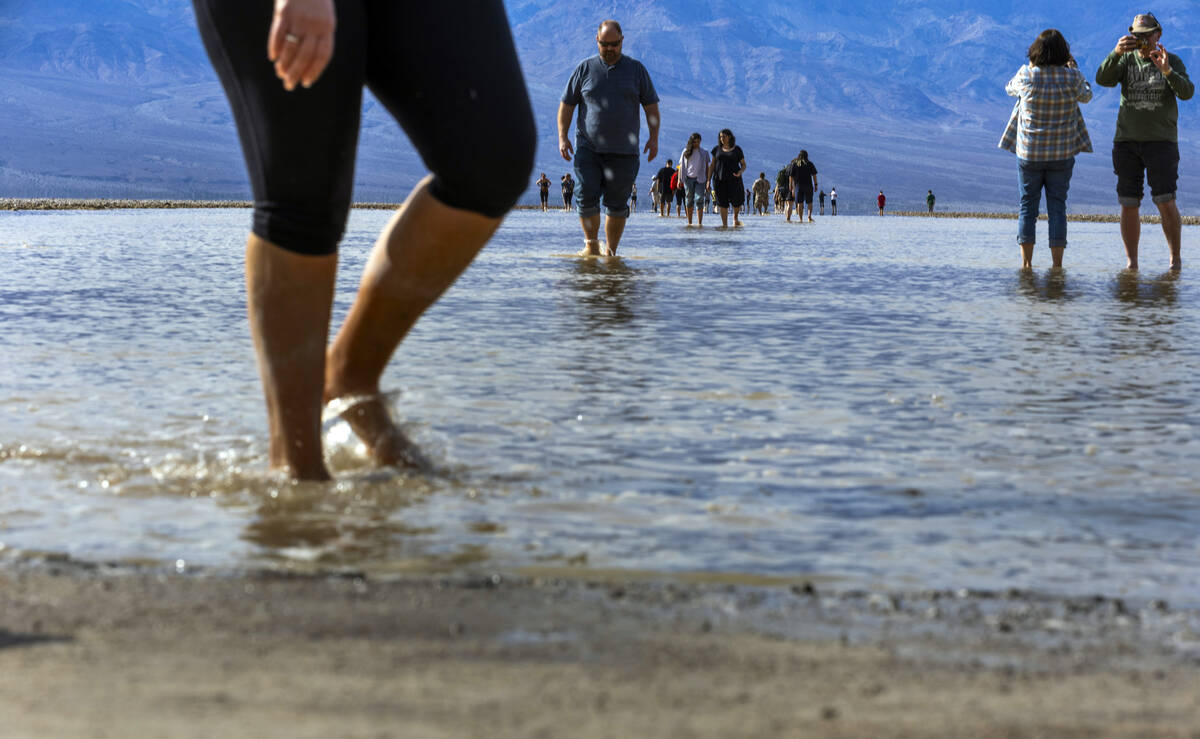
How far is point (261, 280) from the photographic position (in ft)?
9.11

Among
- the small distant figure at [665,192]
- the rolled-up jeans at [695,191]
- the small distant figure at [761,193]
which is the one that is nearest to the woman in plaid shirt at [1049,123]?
the rolled-up jeans at [695,191]

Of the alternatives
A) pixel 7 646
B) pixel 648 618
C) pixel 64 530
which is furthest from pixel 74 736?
pixel 64 530

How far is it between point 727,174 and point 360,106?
21300 mm

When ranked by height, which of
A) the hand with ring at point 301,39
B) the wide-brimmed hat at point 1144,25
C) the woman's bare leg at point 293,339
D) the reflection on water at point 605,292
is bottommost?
the reflection on water at point 605,292

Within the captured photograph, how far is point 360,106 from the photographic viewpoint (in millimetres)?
2781

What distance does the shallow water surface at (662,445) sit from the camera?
237cm

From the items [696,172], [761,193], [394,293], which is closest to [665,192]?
[761,193]

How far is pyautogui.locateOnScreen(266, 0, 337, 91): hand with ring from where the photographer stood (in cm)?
252

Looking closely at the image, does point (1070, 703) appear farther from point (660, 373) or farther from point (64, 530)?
point (660, 373)

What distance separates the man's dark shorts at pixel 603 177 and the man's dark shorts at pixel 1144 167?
3.14 meters

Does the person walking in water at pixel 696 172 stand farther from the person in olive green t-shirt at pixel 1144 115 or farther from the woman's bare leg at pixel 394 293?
the woman's bare leg at pixel 394 293

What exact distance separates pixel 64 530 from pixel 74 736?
3.73ft

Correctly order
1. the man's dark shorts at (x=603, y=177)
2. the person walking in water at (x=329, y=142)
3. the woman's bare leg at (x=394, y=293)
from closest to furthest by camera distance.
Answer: the person walking in water at (x=329, y=142) → the woman's bare leg at (x=394, y=293) → the man's dark shorts at (x=603, y=177)

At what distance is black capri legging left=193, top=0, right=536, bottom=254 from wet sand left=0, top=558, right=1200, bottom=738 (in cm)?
81
